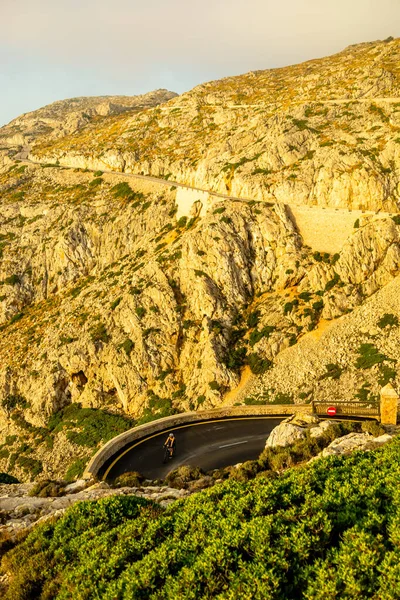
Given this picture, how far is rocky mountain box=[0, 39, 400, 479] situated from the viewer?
4134cm

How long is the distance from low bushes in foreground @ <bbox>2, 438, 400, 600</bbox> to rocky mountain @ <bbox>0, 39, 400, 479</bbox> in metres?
23.4

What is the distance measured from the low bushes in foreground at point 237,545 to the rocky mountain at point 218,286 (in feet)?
76.7

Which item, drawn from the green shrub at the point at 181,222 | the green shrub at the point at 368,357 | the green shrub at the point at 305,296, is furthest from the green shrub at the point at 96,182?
the green shrub at the point at 368,357

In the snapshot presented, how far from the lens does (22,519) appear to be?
57.3 ft

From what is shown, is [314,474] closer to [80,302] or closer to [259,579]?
[259,579]

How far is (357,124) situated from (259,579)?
60642mm

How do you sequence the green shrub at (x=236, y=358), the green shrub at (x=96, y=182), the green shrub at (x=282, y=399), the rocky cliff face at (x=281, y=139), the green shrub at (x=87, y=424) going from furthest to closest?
1. the green shrub at (x=96, y=182)
2. the rocky cliff face at (x=281, y=139)
3. the green shrub at (x=236, y=358)
4. the green shrub at (x=87, y=424)
5. the green shrub at (x=282, y=399)

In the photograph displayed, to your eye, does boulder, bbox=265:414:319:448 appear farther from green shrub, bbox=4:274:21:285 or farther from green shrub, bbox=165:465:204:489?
green shrub, bbox=4:274:21:285

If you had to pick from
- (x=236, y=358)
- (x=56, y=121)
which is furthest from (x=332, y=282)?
(x=56, y=121)

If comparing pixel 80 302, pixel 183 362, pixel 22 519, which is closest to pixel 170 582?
pixel 22 519

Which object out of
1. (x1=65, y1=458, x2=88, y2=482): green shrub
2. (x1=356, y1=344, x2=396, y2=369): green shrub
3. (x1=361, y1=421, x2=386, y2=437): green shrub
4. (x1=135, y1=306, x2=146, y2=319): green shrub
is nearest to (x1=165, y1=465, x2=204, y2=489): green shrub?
(x1=361, y1=421, x2=386, y2=437): green shrub

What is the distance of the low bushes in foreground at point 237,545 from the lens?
31.1 feet

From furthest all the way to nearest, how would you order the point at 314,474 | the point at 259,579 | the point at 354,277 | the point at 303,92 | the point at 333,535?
the point at 303,92 < the point at 354,277 < the point at 314,474 < the point at 333,535 < the point at 259,579

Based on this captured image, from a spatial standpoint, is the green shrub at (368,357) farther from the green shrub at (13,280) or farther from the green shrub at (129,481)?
the green shrub at (13,280)
